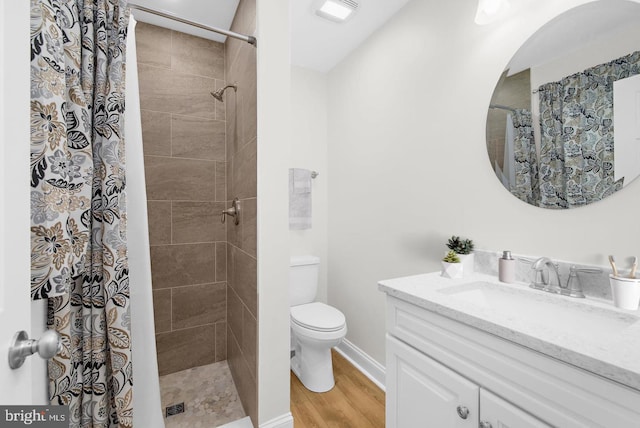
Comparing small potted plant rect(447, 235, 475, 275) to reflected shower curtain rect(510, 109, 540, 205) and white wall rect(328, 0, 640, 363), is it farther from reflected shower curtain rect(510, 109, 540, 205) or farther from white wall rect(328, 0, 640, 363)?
reflected shower curtain rect(510, 109, 540, 205)

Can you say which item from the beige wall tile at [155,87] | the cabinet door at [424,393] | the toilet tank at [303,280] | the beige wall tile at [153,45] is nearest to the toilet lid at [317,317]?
the toilet tank at [303,280]

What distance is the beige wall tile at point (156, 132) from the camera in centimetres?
196

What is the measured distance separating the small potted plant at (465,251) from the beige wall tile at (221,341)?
1.80 meters

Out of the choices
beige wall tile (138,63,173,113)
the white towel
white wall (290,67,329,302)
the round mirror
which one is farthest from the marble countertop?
beige wall tile (138,63,173,113)

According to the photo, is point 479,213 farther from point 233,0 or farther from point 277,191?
point 233,0

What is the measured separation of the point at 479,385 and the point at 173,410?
1709mm

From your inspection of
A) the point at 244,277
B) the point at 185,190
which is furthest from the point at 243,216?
the point at 185,190

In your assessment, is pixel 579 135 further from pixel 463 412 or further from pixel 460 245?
pixel 463 412

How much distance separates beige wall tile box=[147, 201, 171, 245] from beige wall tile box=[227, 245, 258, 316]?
0.48m

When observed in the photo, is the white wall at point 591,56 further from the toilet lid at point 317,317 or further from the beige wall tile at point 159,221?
the beige wall tile at point 159,221

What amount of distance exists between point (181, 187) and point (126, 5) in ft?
3.84

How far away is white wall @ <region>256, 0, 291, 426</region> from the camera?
1379mm

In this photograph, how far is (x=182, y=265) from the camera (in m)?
2.07

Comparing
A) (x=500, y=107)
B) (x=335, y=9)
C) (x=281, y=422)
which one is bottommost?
(x=281, y=422)
